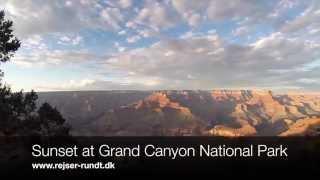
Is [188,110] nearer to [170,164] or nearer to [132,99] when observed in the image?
[132,99]

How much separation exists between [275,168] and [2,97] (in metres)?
10.7

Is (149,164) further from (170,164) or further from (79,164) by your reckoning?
(79,164)

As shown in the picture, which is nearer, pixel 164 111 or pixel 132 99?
pixel 132 99

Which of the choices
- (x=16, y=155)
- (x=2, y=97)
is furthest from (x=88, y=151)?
(x=2, y=97)

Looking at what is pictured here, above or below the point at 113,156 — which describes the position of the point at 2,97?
above

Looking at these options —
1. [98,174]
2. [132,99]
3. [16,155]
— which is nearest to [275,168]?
[98,174]

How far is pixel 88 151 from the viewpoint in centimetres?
865

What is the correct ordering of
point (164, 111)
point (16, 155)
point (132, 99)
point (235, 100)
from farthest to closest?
point (235, 100)
point (164, 111)
point (132, 99)
point (16, 155)

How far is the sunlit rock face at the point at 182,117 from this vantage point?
1703cm

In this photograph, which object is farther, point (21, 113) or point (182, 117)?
point (182, 117)

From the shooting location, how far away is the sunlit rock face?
17.0 meters

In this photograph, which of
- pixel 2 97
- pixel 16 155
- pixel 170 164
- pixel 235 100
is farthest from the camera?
pixel 235 100

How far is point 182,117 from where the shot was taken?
32344mm

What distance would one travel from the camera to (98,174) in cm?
882
